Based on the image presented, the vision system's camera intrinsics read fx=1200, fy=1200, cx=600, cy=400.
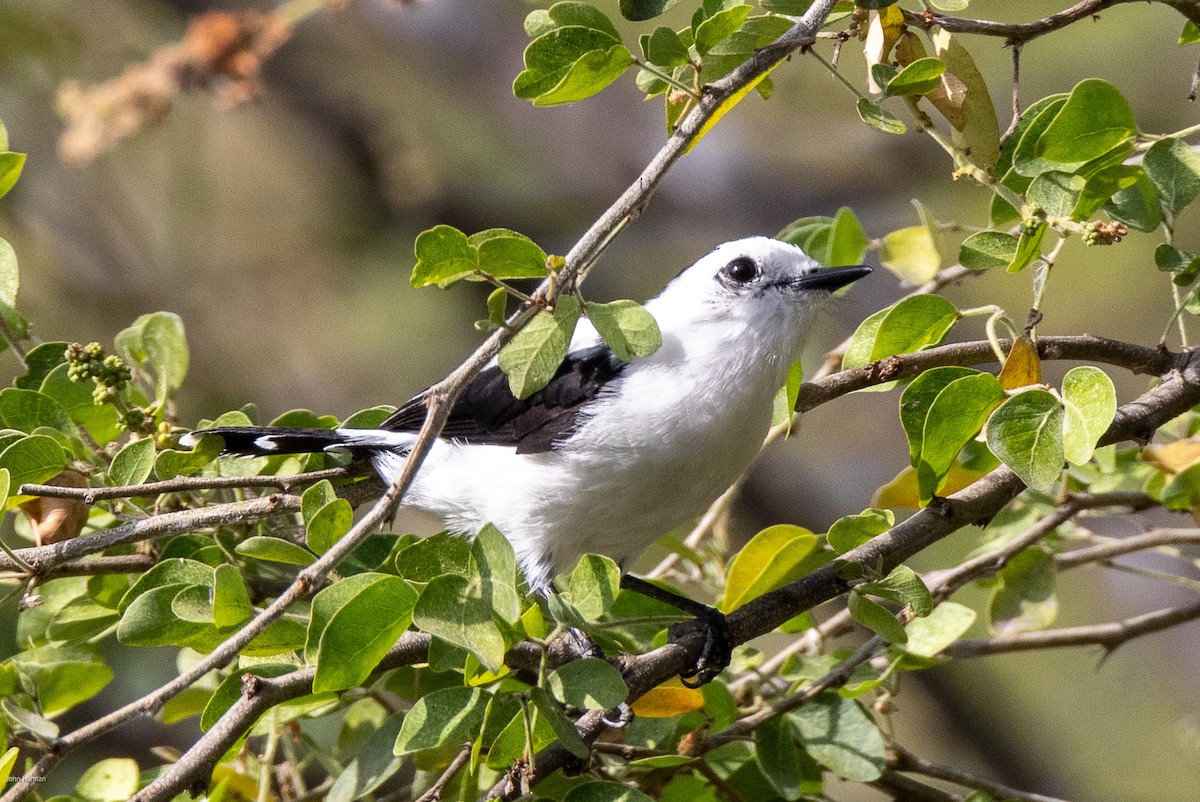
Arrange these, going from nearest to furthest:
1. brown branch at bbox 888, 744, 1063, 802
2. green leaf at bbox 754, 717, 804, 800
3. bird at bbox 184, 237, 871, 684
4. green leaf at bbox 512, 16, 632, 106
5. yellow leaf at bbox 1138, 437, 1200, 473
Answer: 1. green leaf at bbox 512, 16, 632, 106
2. green leaf at bbox 754, 717, 804, 800
3. brown branch at bbox 888, 744, 1063, 802
4. yellow leaf at bbox 1138, 437, 1200, 473
5. bird at bbox 184, 237, 871, 684

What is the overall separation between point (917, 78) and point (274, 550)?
121cm

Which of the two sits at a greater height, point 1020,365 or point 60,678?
point 1020,365

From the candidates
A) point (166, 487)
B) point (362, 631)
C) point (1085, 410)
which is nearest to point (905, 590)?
point (1085, 410)

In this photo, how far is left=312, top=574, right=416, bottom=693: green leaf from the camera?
1.60 metres

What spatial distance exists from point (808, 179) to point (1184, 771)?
412 centimetres

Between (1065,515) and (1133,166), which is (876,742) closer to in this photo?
(1065,515)

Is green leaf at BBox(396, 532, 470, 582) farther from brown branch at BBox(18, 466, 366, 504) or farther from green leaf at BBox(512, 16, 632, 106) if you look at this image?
green leaf at BBox(512, 16, 632, 106)

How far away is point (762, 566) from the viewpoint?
2111mm

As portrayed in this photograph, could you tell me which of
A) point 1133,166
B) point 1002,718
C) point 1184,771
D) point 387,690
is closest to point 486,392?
point 387,690

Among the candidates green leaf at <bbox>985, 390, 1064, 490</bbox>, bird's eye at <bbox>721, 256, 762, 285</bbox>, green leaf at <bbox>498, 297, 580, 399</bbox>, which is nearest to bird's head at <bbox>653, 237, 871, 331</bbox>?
bird's eye at <bbox>721, 256, 762, 285</bbox>

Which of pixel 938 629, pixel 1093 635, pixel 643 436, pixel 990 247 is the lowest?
pixel 1093 635

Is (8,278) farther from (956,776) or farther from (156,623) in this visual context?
(956,776)

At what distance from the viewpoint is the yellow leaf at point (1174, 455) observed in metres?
2.17

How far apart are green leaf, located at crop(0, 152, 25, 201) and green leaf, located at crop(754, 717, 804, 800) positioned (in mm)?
1608
